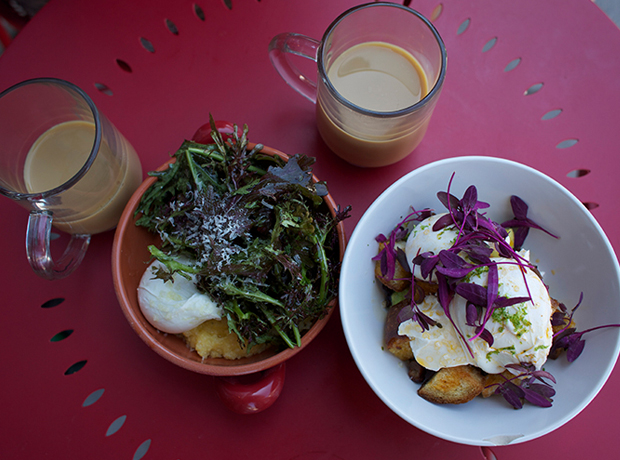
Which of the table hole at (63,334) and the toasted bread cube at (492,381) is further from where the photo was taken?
the table hole at (63,334)

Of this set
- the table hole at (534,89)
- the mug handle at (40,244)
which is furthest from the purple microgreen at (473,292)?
the mug handle at (40,244)

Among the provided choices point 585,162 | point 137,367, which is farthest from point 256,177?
point 585,162

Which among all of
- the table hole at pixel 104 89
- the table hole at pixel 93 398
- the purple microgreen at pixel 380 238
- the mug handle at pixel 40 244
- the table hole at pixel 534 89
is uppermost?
the table hole at pixel 104 89

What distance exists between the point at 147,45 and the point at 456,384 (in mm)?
1310

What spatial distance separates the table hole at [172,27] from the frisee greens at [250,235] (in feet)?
1.79

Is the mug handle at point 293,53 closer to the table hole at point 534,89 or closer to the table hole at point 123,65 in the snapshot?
the table hole at point 123,65

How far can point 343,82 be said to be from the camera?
1086 millimetres

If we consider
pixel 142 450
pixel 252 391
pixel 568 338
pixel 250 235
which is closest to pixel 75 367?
pixel 142 450

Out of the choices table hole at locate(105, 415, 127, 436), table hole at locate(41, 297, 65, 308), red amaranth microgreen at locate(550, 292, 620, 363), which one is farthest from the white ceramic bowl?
table hole at locate(41, 297, 65, 308)

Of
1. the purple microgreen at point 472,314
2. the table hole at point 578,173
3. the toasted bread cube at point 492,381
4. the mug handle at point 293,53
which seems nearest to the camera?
the purple microgreen at point 472,314

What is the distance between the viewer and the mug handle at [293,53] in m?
1.05

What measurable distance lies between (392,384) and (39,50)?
55.0 inches

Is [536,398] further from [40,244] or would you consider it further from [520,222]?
[40,244]

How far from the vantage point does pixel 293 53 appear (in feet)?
3.58
